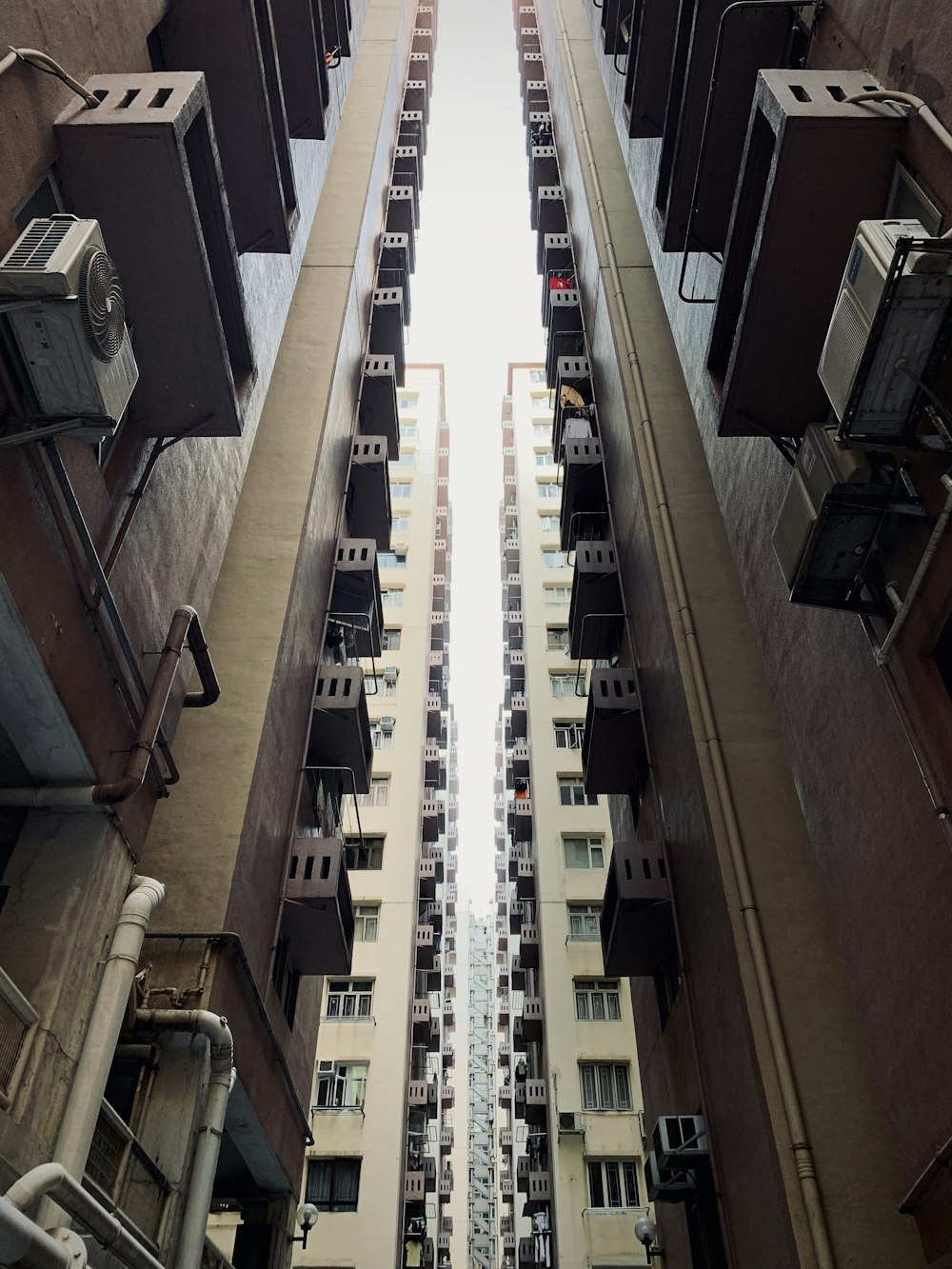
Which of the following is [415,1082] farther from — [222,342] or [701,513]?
[222,342]

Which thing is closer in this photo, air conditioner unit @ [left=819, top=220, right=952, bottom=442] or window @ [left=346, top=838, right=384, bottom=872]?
air conditioner unit @ [left=819, top=220, right=952, bottom=442]

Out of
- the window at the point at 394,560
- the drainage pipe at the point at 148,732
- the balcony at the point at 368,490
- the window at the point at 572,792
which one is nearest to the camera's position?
the drainage pipe at the point at 148,732

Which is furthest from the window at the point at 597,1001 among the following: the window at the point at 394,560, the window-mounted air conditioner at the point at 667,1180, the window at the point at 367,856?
the window at the point at 394,560

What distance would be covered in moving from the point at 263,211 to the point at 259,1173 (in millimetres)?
12575

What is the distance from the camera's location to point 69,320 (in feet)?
19.4

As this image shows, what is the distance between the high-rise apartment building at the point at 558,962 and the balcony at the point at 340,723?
6.26 m

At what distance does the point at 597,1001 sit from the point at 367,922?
22.3ft

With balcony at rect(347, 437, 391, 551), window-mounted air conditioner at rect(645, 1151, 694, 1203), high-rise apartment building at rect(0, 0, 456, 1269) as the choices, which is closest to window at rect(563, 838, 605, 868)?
balcony at rect(347, 437, 391, 551)

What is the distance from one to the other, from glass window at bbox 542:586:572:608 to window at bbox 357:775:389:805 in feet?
33.6

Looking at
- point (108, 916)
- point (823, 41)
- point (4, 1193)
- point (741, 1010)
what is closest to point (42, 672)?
point (108, 916)

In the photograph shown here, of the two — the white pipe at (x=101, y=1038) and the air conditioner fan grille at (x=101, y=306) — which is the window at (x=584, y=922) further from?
the air conditioner fan grille at (x=101, y=306)

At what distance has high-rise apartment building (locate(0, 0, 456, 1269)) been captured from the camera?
21.0 feet

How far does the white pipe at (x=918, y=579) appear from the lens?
21.0ft

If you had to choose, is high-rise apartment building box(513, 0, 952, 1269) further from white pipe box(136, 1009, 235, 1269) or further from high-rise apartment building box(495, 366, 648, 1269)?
high-rise apartment building box(495, 366, 648, 1269)
